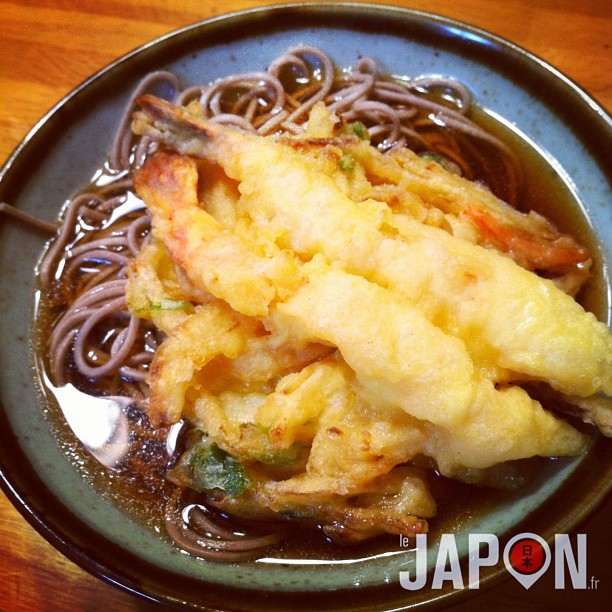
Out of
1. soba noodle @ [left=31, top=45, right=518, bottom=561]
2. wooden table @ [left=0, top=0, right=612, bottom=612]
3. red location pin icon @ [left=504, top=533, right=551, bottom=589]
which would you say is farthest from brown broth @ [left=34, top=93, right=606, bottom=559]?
wooden table @ [left=0, top=0, right=612, bottom=612]

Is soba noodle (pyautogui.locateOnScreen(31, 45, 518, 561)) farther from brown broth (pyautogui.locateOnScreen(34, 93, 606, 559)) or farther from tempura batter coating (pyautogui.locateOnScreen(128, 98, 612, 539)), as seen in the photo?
tempura batter coating (pyautogui.locateOnScreen(128, 98, 612, 539))

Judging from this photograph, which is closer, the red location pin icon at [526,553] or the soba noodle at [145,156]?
the red location pin icon at [526,553]

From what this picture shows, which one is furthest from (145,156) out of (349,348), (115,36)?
(349,348)

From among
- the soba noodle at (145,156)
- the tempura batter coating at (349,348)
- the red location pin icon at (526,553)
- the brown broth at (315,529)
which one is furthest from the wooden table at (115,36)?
the red location pin icon at (526,553)

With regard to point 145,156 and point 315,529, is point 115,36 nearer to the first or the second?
point 145,156

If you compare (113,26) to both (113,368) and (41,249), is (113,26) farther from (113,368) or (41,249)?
(113,368)

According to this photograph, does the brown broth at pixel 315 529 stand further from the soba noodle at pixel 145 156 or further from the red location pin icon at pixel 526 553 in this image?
the red location pin icon at pixel 526 553
